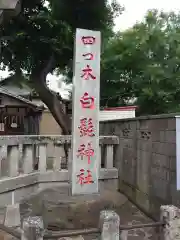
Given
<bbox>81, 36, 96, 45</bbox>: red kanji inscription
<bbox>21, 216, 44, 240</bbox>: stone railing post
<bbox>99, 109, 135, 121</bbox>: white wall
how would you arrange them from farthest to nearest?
<bbox>99, 109, 135, 121</bbox>: white wall, <bbox>81, 36, 96, 45</bbox>: red kanji inscription, <bbox>21, 216, 44, 240</bbox>: stone railing post

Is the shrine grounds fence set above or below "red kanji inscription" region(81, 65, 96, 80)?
below

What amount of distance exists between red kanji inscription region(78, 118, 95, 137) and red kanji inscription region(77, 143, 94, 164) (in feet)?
0.76

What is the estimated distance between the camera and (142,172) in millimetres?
6062

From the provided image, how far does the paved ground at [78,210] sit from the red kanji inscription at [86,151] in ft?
3.42

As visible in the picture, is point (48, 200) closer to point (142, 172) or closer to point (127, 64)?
point (142, 172)

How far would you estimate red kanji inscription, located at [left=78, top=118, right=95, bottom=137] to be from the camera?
5468 mm

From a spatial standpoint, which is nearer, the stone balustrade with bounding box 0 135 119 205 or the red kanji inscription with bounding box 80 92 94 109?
the red kanji inscription with bounding box 80 92 94 109

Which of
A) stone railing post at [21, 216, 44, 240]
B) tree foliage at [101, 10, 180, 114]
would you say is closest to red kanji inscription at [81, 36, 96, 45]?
stone railing post at [21, 216, 44, 240]

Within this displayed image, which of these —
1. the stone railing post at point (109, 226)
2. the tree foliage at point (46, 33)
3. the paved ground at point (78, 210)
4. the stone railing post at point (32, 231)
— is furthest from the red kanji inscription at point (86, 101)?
the tree foliage at point (46, 33)

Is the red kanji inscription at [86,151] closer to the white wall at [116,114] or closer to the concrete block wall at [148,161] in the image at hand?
the concrete block wall at [148,161]

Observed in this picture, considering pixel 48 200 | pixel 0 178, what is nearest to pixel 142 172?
pixel 48 200

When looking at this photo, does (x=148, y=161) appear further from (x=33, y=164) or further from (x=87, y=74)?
(x=33, y=164)

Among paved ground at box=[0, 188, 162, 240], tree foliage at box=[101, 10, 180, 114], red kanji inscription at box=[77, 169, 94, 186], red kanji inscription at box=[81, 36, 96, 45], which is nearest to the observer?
paved ground at box=[0, 188, 162, 240]

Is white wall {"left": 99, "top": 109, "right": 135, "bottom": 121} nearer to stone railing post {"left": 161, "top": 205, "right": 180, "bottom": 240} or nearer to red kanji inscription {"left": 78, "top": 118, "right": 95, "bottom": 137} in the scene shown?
red kanji inscription {"left": 78, "top": 118, "right": 95, "bottom": 137}
